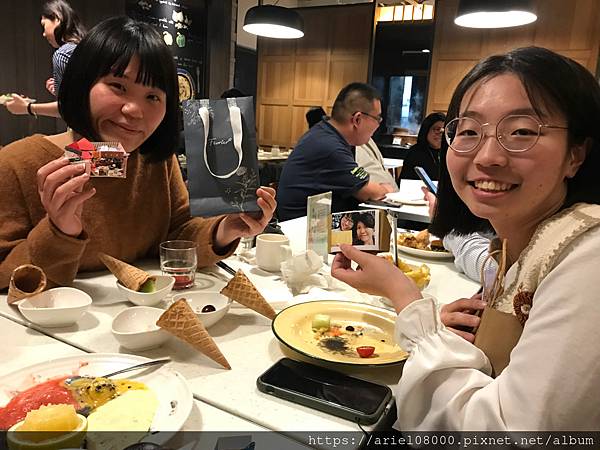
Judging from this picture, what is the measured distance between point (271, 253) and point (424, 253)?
0.69 m

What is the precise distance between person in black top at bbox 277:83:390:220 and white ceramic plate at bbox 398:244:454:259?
145 cm

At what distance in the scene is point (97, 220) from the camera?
1532 millimetres

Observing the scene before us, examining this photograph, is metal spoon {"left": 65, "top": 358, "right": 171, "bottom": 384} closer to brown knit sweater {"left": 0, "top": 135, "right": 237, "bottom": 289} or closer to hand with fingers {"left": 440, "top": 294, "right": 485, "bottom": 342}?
brown knit sweater {"left": 0, "top": 135, "right": 237, "bottom": 289}

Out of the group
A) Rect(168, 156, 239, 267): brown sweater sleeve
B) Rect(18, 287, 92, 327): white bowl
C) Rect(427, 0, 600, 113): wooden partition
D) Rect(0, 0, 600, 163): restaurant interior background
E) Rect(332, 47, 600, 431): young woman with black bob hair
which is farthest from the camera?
Rect(427, 0, 600, 113): wooden partition

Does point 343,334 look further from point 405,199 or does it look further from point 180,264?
point 405,199

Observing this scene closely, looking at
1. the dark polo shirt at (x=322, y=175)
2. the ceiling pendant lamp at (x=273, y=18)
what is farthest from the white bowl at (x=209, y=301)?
the ceiling pendant lamp at (x=273, y=18)

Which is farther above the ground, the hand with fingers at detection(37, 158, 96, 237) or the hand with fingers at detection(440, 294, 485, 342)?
the hand with fingers at detection(37, 158, 96, 237)

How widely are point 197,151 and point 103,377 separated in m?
0.66

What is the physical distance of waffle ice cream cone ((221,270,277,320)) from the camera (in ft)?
4.04

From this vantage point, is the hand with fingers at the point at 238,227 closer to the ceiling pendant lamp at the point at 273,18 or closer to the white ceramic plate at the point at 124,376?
the white ceramic plate at the point at 124,376

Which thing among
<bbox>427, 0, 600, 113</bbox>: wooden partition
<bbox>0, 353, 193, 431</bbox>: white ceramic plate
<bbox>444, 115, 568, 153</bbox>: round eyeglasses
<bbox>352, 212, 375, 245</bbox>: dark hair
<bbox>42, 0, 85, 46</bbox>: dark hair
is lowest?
<bbox>0, 353, 193, 431</bbox>: white ceramic plate

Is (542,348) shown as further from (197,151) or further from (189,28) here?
(189,28)

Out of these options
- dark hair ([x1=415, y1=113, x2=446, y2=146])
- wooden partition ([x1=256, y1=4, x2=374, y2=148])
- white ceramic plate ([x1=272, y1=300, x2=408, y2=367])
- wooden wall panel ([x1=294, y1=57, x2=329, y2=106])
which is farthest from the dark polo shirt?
wooden wall panel ([x1=294, y1=57, x2=329, y2=106])

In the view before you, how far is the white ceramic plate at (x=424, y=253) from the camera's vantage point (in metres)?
1.93
